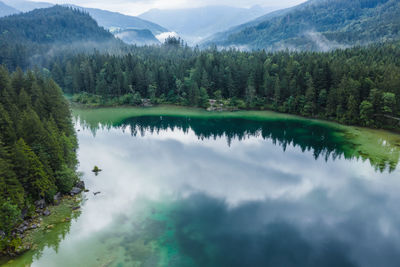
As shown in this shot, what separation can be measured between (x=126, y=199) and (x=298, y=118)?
62.8m

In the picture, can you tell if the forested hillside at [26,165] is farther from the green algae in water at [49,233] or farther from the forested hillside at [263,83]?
the forested hillside at [263,83]

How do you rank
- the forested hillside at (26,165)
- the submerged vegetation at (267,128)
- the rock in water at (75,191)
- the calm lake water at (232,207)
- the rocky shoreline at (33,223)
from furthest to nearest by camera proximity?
1. the submerged vegetation at (267,128)
2. the rock in water at (75,191)
3. the calm lake water at (232,207)
4. the forested hillside at (26,165)
5. the rocky shoreline at (33,223)

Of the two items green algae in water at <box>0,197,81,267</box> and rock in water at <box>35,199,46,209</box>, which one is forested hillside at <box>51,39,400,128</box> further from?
rock in water at <box>35,199,46,209</box>

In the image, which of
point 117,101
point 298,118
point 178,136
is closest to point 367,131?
point 298,118

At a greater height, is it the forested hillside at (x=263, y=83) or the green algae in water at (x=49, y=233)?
the forested hillside at (x=263, y=83)

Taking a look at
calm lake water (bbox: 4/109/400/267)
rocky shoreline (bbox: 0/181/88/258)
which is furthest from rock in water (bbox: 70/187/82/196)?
calm lake water (bbox: 4/109/400/267)

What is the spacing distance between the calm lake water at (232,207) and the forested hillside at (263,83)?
705 inches

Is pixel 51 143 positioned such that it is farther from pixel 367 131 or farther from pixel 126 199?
pixel 367 131

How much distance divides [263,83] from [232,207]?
Answer: 234 feet

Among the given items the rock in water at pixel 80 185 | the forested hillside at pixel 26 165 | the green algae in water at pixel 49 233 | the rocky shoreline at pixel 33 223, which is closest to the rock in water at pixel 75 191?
the rocky shoreline at pixel 33 223

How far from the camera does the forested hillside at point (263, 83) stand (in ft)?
238

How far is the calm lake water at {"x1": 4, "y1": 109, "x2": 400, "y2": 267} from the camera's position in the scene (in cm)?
2775

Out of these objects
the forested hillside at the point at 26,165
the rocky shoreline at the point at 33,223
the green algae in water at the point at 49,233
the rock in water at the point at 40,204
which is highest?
the forested hillside at the point at 26,165

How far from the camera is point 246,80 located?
10288 cm
